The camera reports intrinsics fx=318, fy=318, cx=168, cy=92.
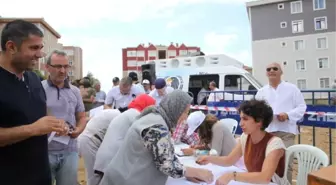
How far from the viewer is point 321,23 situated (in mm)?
35750

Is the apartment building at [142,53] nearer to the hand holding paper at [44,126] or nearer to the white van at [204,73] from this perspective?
the white van at [204,73]

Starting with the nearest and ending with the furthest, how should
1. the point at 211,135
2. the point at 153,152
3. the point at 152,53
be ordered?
the point at 153,152 → the point at 211,135 → the point at 152,53

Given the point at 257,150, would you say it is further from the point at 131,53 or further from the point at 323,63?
the point at 131,53

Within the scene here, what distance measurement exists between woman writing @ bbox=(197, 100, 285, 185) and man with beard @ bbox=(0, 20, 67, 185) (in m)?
1.36

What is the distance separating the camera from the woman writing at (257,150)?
2.46m

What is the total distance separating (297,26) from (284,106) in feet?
119

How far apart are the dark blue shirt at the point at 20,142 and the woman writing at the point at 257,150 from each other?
1.36 m

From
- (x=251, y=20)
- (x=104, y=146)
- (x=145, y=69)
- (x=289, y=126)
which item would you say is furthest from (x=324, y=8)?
(x=104, y=146)

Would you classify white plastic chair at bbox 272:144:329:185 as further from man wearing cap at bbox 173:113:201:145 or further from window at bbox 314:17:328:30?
window at bbox 314:17:328:30

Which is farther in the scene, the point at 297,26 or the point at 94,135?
the point at 297,26

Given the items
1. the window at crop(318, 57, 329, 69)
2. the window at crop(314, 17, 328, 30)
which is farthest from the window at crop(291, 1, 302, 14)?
the window at crop(318, 57, 329, 69)

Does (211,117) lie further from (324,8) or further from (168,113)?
(324,8)

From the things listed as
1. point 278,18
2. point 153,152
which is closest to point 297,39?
point 278,18

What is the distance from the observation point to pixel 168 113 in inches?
86.0
